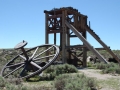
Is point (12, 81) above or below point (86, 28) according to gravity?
below

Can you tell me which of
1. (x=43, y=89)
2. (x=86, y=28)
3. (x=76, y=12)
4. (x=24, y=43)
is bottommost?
(x=43, y=89)

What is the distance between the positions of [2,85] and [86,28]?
591 inches

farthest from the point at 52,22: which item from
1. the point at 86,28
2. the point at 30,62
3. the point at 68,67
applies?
the point at 30,62

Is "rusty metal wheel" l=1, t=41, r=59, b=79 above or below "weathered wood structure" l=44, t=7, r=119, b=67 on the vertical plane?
below

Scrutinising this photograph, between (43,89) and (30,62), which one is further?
(30,62)

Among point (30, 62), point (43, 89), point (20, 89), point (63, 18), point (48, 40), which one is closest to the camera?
point (20, 89)

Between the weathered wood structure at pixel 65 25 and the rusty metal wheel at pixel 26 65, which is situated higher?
the weathered wood structure at pixel 65 25

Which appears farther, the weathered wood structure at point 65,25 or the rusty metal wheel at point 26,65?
the weathered wood structure at point 65,25

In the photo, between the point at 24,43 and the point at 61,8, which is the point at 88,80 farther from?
the point at 61,8

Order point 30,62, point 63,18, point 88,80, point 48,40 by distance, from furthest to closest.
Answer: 1. point 48,40
2. point 63,18
3. point 30,62
4. point 88,80

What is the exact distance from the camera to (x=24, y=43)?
1151 centimetres

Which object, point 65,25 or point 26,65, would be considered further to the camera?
point 65,25

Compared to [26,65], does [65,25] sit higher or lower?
higher

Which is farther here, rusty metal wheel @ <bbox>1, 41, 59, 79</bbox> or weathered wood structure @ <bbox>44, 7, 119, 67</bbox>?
weathered wood structure @ <bbox>44, 7, 119, 67</bbox>
